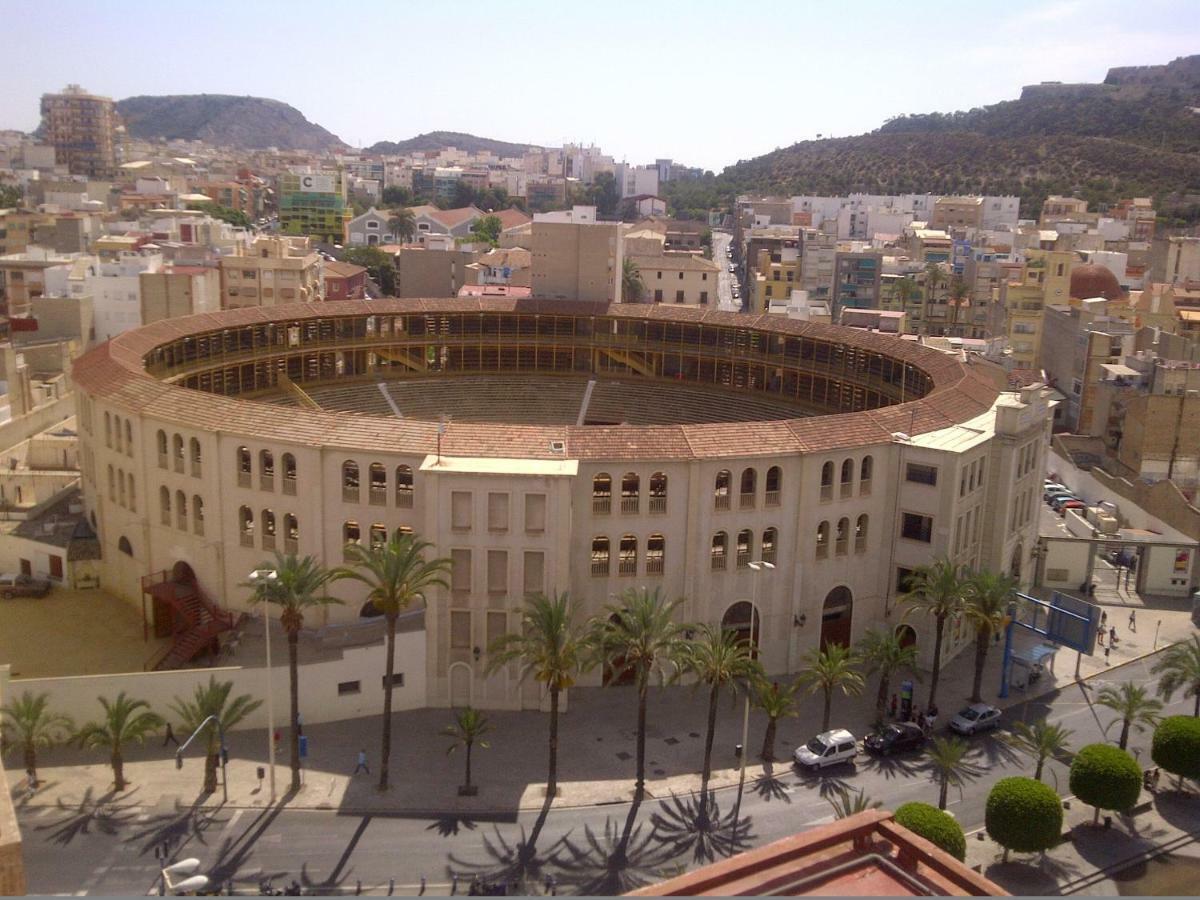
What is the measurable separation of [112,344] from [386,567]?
35.4 m

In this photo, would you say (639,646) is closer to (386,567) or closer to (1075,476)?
(386,567)

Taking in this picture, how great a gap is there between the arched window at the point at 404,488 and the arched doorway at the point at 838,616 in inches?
819

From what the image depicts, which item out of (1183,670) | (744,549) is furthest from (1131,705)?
(744,549)

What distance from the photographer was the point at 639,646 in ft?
137

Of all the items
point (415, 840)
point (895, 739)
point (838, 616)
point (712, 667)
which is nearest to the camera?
point (415, 840)

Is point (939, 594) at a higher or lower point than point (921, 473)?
lower

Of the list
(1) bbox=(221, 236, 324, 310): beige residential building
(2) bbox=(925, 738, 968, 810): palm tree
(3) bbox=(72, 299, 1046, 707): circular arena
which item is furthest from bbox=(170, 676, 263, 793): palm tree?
(1) bbox=(221, 236, 324, 310): beige residential building

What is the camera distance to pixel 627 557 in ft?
169

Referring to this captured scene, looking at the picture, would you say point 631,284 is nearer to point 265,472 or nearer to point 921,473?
point 921,473

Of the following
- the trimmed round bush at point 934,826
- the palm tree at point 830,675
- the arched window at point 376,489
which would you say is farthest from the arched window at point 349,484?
the trimmed round bush at point 934,826

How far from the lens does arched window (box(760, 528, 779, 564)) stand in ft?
174

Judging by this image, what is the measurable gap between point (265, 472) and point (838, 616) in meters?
28.5

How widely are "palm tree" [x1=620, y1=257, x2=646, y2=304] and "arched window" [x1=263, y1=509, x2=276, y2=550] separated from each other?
304 ft

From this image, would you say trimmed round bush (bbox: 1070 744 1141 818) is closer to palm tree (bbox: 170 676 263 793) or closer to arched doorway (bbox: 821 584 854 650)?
arched doorway (bbox: 821 584 854 650)
